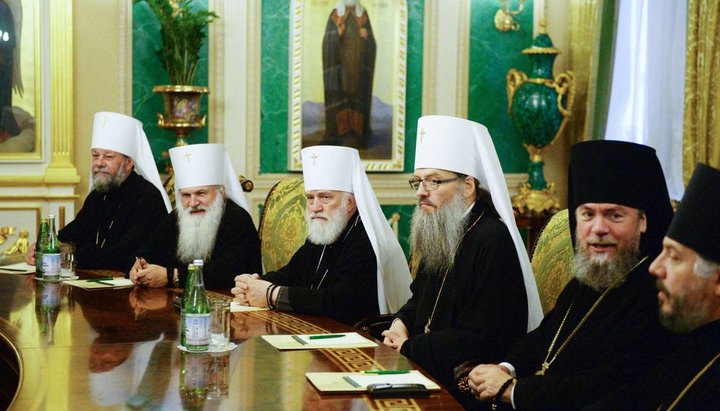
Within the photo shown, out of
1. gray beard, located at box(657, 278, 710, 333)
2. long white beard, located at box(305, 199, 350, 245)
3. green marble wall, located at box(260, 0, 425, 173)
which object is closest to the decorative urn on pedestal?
green marble wall, located at box(260, 0, 425, 173)

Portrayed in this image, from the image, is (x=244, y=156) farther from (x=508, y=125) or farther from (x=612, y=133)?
(x=612, y=133)

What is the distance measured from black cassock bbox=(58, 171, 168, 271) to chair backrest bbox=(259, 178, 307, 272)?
75cm

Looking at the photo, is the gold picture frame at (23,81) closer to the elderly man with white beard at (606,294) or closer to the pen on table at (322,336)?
the pen on table at (322,336)

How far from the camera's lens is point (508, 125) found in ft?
30.9

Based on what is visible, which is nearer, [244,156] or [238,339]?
[238,339]

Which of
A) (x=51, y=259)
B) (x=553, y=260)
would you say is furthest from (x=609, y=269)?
(x=51, y=259)

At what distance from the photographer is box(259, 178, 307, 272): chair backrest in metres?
5.82

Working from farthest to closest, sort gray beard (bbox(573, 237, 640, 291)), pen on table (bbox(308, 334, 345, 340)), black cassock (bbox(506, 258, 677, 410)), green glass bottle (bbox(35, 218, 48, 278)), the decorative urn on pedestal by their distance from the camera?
the decorative urn on pedestal, green glass bottle (bbox(35, 218, 48, 278)), pen on table (bbox(308, 334, 345, 340)), gray beard (bbox(573, 237, 640, 291)), black cassock (bbox(506, 258, 677, 410))

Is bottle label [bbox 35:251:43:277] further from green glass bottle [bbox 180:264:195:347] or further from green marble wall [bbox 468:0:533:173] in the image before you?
green marble wall [bbox 468:0:533:173]

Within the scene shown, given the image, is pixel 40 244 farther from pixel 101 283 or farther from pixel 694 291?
pixel 694 291

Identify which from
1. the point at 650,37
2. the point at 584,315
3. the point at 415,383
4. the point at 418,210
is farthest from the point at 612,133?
the point at 415,383

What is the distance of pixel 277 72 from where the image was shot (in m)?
8.82

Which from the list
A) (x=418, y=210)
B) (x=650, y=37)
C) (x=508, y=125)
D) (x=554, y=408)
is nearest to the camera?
(x=554, y=408)

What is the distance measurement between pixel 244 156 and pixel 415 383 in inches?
237
